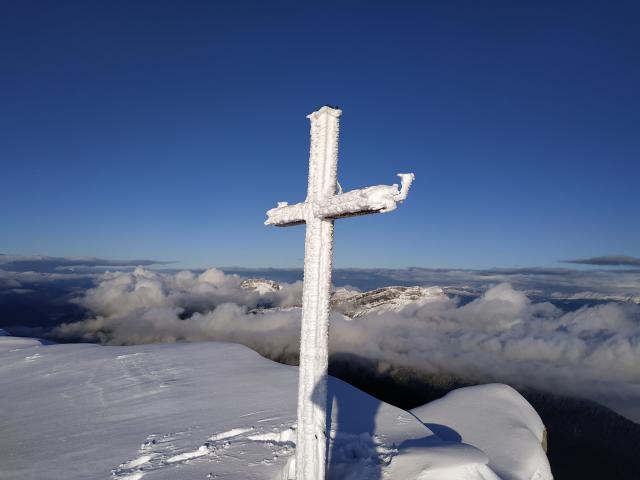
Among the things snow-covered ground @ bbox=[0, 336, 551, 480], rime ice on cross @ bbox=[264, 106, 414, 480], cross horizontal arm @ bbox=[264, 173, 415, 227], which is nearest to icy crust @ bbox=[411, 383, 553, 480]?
snow-covered ground @ bbox=[0, 336, 551, 480]

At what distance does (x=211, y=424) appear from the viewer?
11.5 m

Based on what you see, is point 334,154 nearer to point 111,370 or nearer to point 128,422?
point 128,422

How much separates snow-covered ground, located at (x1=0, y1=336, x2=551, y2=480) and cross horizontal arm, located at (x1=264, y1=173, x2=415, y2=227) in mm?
5471

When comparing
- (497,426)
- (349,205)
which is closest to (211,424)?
(349,205)

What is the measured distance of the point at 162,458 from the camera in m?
9.43

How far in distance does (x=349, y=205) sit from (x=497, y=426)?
1621cm

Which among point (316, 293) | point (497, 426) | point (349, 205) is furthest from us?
point (497, 426)

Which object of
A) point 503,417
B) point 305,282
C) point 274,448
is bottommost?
point 503,417

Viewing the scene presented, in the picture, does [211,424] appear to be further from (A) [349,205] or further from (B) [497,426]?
(B) [497,426]

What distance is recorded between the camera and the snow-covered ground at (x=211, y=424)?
9.15m

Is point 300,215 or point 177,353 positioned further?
point 177,353

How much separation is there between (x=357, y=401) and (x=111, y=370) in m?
11.7

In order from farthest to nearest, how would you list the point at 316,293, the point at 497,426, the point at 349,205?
the point at 497,426 → the point at 316,293 → the point at 349,205

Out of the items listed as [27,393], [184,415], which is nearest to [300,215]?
[184,415]
